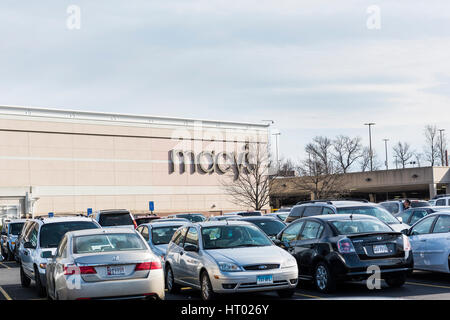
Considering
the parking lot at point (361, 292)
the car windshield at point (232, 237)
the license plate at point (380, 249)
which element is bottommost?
the parking lot at point (361, 292)

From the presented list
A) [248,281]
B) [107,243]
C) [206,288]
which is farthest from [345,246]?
[107,243]

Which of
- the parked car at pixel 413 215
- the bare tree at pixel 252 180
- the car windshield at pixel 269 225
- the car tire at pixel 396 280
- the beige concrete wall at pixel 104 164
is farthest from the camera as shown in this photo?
the bare tree at pixel 252 180

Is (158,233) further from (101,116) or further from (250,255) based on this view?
(101,116)

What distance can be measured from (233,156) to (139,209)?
449 inches

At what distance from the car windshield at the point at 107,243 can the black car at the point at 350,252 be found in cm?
356

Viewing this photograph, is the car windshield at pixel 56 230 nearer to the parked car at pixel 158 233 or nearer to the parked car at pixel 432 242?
the parked car at pixel 158 233

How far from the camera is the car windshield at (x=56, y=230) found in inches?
582

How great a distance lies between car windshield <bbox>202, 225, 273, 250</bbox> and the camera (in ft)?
41.8

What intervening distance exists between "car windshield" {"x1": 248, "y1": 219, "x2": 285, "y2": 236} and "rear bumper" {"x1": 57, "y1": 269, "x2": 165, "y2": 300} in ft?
29.4

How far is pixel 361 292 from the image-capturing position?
1267 cm

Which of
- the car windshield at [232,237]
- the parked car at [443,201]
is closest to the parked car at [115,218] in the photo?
the car windshield at [232,237]

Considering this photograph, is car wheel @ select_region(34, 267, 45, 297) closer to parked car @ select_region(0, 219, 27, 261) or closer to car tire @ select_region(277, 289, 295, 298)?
car tire @ select_region(277, 289, 295, 298)

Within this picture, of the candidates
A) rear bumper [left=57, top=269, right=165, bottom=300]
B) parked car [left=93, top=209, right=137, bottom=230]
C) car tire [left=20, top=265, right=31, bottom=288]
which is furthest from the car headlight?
parked car [left=93, top=209, right=137, bottom=230]
